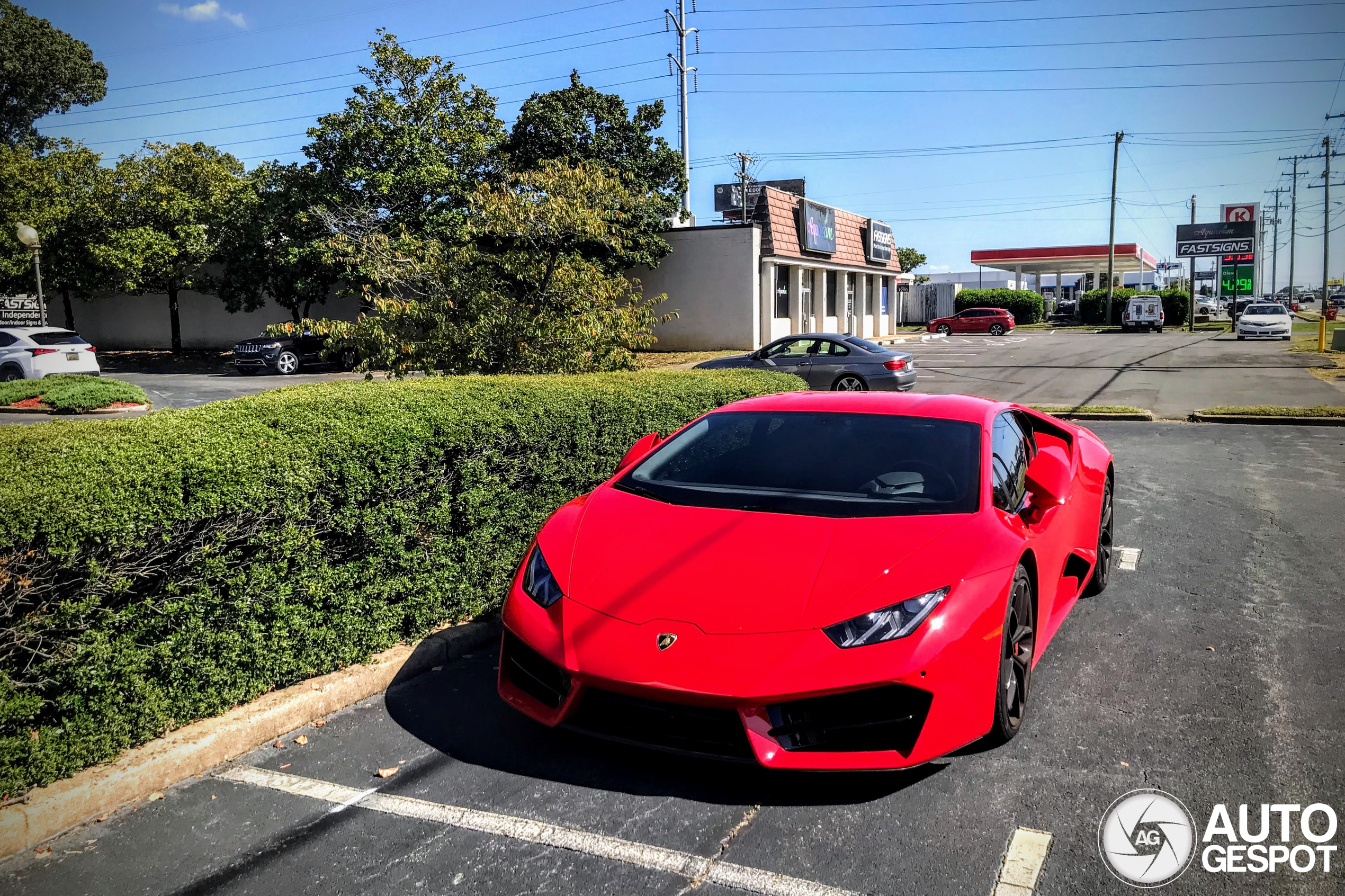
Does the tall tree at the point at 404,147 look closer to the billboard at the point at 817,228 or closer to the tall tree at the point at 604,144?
the tall tree at the point at 604,144

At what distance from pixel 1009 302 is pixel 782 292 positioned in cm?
3192

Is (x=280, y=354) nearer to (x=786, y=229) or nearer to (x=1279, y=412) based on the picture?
(x=786, y=229)

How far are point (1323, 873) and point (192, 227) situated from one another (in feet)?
122

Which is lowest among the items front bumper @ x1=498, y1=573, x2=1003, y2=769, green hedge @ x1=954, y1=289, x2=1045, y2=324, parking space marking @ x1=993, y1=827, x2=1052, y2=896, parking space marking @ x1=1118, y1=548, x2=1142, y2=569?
parking space marking @ x1=993, y1=827, x2=1052, y2=896

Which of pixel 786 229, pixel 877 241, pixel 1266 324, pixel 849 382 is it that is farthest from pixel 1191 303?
pixel 849 382

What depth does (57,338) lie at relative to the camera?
878 inches

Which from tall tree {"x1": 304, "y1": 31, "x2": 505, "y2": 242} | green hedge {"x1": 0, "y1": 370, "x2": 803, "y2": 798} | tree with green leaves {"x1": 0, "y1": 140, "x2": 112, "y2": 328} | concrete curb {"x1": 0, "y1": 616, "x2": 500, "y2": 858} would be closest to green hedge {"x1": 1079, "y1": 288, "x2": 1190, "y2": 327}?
tall tree {"x1": 304, "y1": 31, "x2": 505, "y2": 242}

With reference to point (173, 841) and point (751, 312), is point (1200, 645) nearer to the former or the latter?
point (173, 841)

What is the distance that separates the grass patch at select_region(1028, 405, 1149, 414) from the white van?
3796 cm

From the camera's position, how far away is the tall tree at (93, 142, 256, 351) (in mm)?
32094

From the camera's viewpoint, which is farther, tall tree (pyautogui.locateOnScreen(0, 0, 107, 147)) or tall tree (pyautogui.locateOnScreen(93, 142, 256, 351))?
tall tree (pyautogui.locateOnScreen(0, 0, 107, 147))

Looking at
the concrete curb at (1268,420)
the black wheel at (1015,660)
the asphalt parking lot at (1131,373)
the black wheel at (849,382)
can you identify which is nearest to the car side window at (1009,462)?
the black wheel at (1015,660)

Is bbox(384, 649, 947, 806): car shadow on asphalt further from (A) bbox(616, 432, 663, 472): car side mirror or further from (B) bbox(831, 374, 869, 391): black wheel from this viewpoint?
(B) bbox(831, 374, 869, 391): black wheel

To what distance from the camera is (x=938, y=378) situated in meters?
24.5
